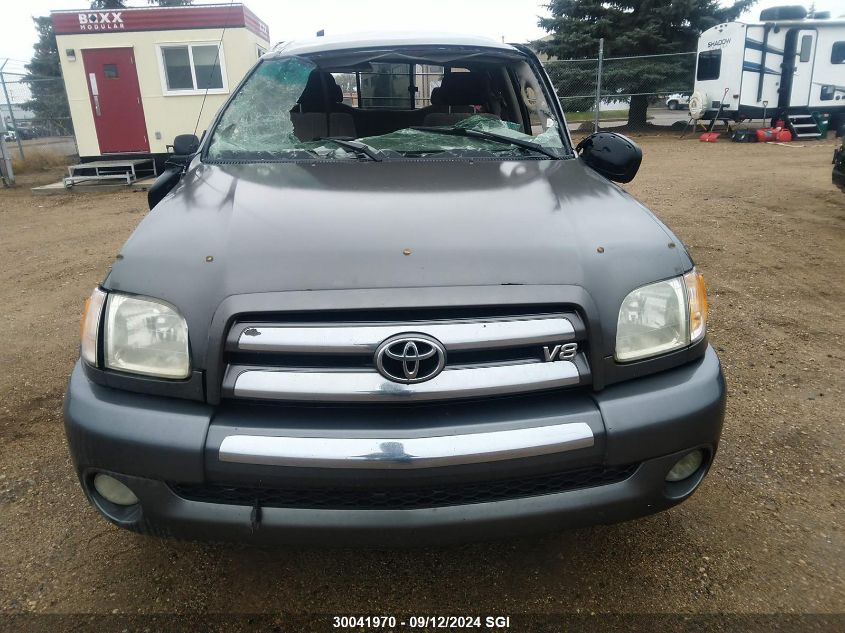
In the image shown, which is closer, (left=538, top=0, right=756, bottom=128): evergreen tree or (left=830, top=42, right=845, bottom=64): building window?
(left=830, top=42, right=845, bottom=64): building window

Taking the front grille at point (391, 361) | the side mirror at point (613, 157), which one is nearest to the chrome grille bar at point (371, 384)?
the front grille at point (391, 361)

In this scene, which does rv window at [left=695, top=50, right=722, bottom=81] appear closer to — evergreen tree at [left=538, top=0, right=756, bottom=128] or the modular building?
evergreen tree at [left=538, top=0, right=756, bottom=128]

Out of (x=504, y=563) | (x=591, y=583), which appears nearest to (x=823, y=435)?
(x=591, y=583)

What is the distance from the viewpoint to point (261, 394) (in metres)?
1.68

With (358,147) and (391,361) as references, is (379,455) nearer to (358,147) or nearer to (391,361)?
(391,361)

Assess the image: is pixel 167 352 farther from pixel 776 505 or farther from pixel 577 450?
pixel 776 505

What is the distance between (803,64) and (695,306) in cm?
1938

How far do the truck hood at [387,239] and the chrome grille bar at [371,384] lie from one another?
0.23 metres

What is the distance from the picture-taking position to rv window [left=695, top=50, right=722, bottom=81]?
17547 mm

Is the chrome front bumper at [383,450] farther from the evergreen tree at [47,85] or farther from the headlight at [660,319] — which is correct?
the evergreen tree at [47,85]

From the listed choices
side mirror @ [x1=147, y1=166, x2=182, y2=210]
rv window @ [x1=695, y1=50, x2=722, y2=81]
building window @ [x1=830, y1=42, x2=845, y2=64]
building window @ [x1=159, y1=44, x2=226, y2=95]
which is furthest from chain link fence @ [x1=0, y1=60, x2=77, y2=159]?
building window @ [x1=830, y1=42, x2=845, y2=64]

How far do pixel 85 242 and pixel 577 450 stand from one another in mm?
7625

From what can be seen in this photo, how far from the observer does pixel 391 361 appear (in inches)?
65.8

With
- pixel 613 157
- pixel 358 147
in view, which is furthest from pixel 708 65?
pixel 358 147
